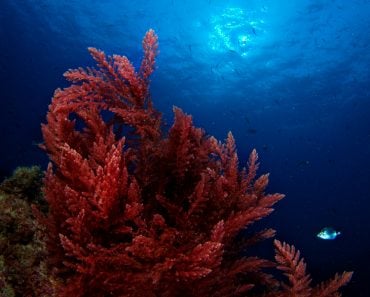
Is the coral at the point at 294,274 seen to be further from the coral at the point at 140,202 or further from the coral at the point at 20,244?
the coral at the point at 20,244

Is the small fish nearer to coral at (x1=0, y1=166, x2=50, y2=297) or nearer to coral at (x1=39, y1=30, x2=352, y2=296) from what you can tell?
coral at (x1=39, y1=30, x2=352, y2=296)

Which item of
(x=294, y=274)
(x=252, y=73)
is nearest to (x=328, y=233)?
(x=294, y=274)

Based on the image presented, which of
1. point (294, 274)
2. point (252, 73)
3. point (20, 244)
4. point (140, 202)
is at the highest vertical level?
point (252, 73)

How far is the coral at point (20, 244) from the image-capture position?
254cm

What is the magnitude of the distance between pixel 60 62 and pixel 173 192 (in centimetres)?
3484

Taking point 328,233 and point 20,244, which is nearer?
point 20,244

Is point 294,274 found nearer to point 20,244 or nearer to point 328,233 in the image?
point 20,244

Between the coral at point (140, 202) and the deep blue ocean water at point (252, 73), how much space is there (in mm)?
10538

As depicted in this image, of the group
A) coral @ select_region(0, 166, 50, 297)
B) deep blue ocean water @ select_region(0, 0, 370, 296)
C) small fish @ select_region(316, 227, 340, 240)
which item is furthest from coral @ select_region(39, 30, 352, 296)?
deep blue ocean water @ select_region(0, 0, 370, 296)

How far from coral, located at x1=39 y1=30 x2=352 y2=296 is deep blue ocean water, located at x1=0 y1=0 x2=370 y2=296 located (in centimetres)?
1054

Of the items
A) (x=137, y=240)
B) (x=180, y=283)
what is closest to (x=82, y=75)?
(x=137, y=240)

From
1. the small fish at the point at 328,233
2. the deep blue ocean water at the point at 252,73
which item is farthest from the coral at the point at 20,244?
the deep blue ocean water at the point at 252,73

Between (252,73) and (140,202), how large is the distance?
2816 cm

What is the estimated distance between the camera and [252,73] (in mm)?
29141
